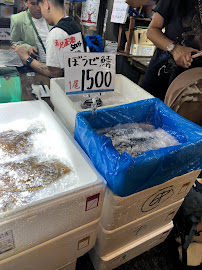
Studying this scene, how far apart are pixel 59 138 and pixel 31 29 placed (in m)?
0.67

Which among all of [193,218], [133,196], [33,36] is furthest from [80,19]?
[193,218]

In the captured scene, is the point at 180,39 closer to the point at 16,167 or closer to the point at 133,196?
the point at 133,196

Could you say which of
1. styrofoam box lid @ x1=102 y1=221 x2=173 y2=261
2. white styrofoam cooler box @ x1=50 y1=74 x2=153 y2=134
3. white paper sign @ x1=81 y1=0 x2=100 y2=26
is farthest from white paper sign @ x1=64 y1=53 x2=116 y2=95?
styrofoam box lid @ x1=102 y1=221 x2=173 y2=261

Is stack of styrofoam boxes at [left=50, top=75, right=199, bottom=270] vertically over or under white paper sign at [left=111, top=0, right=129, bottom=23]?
under

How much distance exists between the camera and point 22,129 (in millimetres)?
1301

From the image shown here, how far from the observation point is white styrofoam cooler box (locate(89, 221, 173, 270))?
1427mm

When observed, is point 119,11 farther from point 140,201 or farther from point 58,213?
point 58,213

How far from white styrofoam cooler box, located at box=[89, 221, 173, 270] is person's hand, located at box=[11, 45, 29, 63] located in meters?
1.36

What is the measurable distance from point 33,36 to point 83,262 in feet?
5.27

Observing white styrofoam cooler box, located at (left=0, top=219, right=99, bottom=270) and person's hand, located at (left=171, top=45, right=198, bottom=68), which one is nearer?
white styrofoam cooler box, located at (left=0, top=219, right=99, bottom=270)

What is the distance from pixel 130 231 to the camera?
137cm

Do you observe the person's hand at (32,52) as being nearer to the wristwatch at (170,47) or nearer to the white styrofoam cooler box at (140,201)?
the white styrofoam cooler box at (140,201)

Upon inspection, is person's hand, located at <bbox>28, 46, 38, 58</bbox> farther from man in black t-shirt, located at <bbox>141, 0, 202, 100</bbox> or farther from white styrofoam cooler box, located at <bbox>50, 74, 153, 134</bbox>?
man in black t-shirt, located at <bbox>141, 0, 202, 100</bbox>

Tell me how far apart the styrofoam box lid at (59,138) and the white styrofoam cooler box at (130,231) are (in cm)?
47
